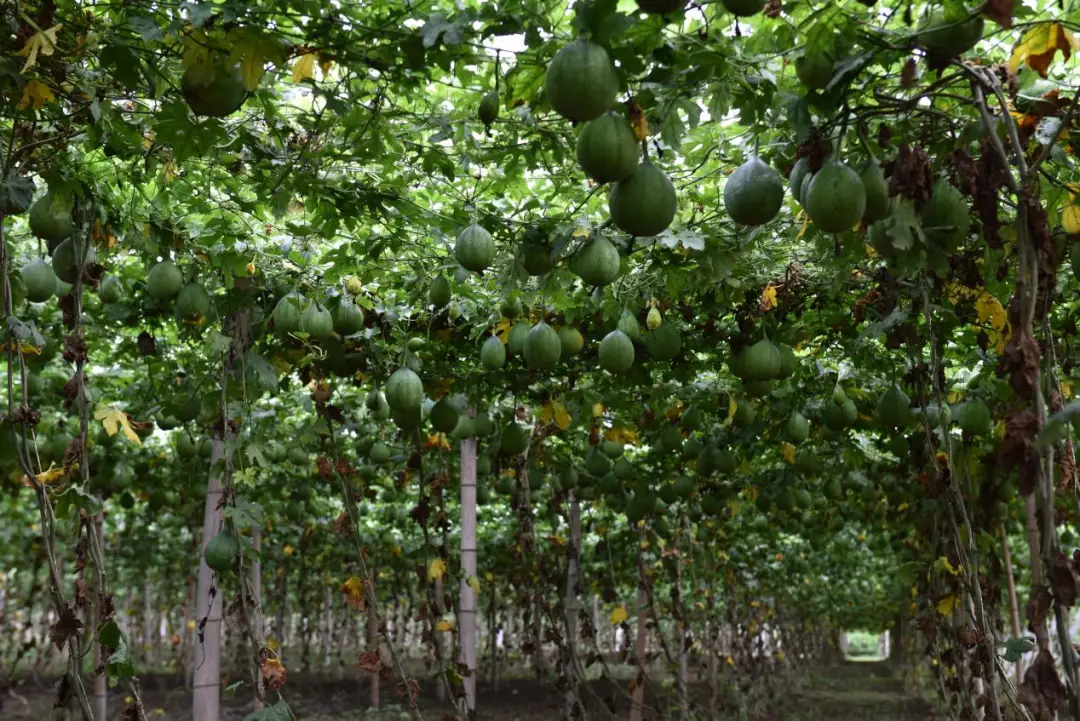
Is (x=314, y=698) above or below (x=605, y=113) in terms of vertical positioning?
below

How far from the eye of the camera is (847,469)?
9898 mm

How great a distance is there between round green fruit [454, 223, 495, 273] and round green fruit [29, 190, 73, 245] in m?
1.63

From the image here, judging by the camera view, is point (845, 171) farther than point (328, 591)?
No

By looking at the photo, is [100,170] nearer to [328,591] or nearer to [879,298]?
[879,298]

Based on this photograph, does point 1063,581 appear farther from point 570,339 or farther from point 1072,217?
point 570,339

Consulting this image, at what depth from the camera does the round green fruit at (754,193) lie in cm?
274

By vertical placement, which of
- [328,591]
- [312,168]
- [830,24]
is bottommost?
[328,591]

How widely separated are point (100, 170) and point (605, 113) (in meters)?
2.87

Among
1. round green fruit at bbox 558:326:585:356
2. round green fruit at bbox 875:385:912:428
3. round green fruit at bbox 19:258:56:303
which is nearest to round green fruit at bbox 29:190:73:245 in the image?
round green fruit at bbox 19:258:56:303

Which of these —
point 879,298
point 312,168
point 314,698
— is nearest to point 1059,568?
point 879,298

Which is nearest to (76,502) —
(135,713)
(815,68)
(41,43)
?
(135,713)

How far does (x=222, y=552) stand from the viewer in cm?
469

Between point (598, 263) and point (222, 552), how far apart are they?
2.58 metres

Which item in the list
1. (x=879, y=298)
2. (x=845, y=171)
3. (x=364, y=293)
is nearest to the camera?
(x=845, y=171)
